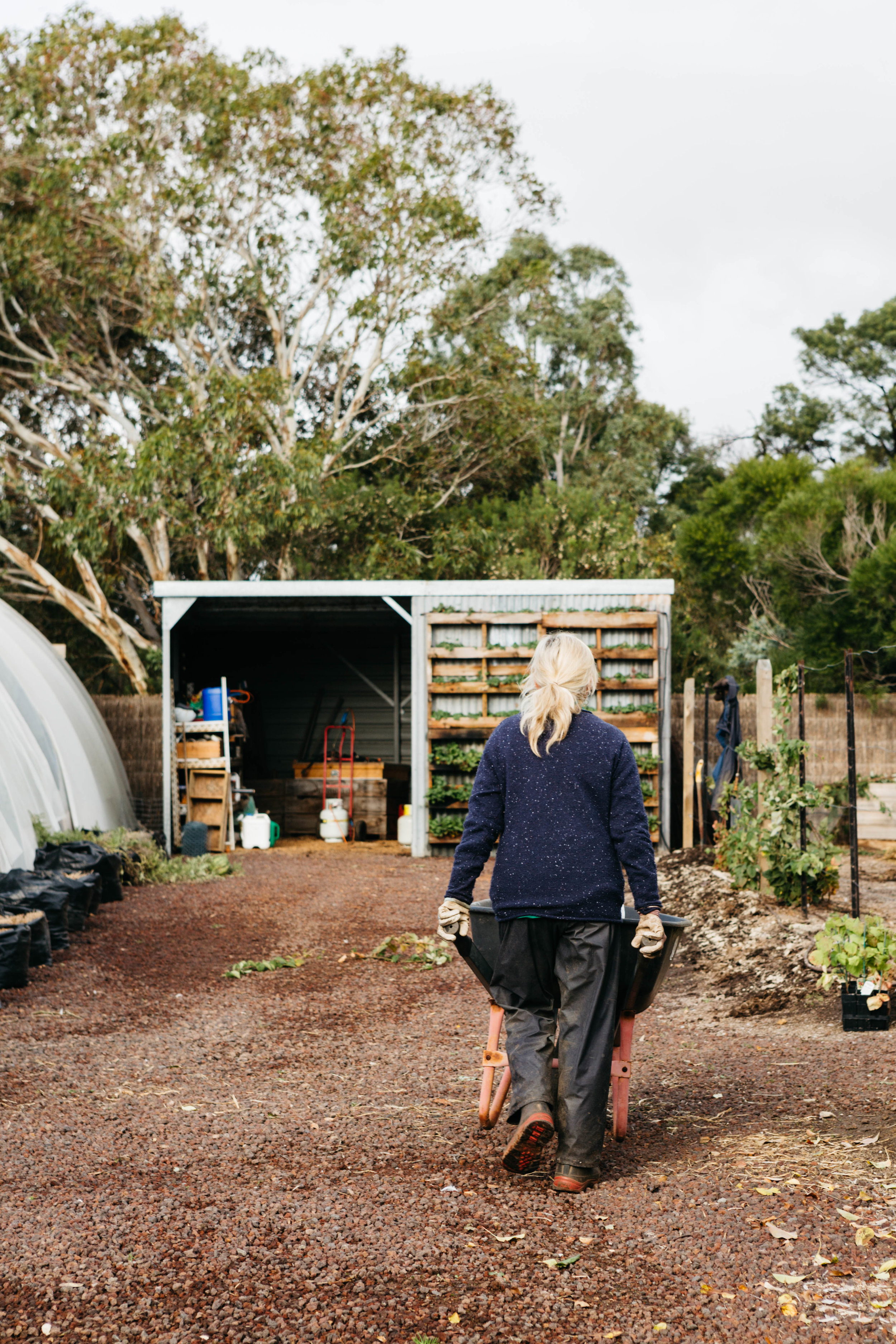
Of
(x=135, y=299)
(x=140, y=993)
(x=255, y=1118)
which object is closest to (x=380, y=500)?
(x=135, y=299)

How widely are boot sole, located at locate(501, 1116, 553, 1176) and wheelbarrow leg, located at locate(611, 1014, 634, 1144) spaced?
0.43 m

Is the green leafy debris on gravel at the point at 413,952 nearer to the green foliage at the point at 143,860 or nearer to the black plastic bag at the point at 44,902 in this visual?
the black plastic bag at the point at 44,902

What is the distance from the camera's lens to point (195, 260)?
66.2 feet

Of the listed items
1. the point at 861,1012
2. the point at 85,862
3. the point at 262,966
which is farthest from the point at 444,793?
the point at 861,1012

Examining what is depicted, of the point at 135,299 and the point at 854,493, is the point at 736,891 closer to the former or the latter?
the point at 854,493

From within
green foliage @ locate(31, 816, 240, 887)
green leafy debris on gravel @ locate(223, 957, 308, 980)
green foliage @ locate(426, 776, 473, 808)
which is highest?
green foliage @ locate(426, 776, 473, 808)

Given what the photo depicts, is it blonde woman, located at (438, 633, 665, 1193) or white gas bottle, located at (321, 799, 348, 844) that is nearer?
blonde woman, located at (438, 633, 665, 1193)

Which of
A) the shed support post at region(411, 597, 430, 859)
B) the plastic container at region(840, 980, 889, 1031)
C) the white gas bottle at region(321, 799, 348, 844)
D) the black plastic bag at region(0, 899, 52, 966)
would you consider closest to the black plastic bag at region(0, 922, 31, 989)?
the black plastic bag at region(0, 899, 52, 966)

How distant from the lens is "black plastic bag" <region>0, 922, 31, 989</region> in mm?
6469

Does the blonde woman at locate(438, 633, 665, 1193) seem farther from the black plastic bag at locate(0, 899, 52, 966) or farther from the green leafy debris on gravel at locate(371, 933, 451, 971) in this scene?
the black plastic bag at locate(0, 899, 52, 966)

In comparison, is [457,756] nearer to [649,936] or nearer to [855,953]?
[855,953]

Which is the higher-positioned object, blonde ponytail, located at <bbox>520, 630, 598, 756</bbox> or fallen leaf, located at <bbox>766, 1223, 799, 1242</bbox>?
blonde ponytail, located at <bbox>520, 630, 598, 756</bbox>

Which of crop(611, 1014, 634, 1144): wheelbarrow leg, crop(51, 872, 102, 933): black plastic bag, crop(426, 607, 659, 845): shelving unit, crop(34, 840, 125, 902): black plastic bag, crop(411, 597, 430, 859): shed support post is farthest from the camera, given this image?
crop(411, 597, 430, 859): shed support post

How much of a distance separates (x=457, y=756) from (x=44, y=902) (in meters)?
5.88
